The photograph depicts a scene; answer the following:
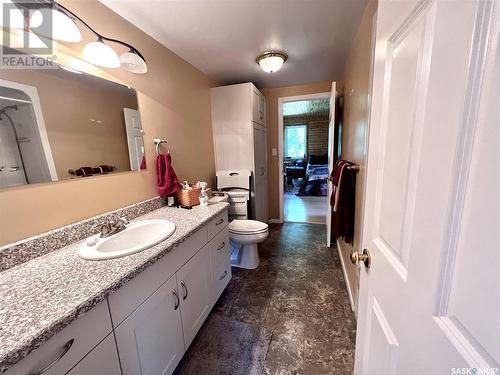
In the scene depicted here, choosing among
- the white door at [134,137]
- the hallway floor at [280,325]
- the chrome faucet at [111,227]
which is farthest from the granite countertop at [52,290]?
the hallway floor at [280,325]

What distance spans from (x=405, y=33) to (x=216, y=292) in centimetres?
176

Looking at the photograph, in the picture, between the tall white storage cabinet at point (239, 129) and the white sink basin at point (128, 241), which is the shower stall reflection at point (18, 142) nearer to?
the white sink basin at point (128, 241)

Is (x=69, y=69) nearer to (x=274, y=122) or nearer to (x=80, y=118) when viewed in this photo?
(x=80, y=118)

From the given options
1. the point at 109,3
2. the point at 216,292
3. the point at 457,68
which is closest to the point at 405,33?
the point at 457,68

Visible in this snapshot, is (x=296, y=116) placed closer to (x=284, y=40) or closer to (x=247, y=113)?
(x=247, y=113)

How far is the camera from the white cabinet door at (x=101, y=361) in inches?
26.8

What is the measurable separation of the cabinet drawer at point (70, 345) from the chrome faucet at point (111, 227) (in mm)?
500

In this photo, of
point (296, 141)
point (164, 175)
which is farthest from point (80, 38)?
point (296, 141)

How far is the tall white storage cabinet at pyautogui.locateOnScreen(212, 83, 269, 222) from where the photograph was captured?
2471 mm

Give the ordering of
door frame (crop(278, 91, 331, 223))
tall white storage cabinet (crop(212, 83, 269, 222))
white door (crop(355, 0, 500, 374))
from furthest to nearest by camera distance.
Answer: door frame (crop(278, 91, 331, 223)), tall white storage cabinet (crop(212, 83, 269, 222)), white door (crop(355, 0, 500, 374))

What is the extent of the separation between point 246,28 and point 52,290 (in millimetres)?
1915

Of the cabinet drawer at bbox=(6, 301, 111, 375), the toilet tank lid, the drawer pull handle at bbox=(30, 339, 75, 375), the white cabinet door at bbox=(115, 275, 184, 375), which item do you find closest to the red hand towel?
the white cabinet door at bbox=(115, 275, 184, 375)

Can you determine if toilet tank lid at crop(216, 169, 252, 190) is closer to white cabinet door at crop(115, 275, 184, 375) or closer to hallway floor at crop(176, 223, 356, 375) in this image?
hallway floor at crop(176, 223, 356, 375)

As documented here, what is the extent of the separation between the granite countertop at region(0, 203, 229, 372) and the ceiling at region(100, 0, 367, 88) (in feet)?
4.85
